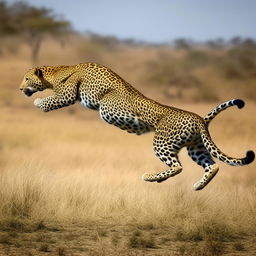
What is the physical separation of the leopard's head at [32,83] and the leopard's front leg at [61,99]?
19 cm

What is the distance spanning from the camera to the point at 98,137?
26.7m

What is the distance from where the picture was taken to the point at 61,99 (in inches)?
433

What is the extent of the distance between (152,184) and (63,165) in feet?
20.8

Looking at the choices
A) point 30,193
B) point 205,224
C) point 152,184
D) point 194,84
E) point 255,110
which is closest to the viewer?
point 205,224

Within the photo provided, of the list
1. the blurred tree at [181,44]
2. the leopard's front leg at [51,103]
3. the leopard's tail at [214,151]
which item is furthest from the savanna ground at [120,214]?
the blurred tree at [181,44]

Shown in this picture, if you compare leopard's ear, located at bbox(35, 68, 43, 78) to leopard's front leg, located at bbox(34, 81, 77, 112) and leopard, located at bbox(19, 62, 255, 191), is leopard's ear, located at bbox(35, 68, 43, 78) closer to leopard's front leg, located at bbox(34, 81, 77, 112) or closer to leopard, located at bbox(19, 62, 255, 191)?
leopard, located at bbox(19, 62, 255, 191)

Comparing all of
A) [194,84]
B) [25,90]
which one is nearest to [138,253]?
[25,90]

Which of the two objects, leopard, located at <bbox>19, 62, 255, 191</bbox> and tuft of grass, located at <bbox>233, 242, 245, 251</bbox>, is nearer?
leopard, located at <bbox>19, 62, 255, 191</bbox>

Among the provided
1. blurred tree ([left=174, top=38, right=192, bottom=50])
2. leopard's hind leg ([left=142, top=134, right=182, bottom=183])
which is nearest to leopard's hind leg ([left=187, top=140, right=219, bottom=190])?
leopard's hind leg ([left=142, top=134, right=182, bottom=183])

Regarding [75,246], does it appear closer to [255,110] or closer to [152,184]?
[152,184]

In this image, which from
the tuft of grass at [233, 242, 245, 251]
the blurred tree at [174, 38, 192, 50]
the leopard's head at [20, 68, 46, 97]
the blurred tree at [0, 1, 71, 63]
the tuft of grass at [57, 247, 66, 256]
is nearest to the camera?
the tuft of grass at [57, 247, 66, 256]

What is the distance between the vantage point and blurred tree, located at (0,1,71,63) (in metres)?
47.3

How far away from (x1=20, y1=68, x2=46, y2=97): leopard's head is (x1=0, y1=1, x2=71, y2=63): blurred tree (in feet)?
119

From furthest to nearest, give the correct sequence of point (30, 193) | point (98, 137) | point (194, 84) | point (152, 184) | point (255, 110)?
point (194, 84)
point (255, 110)
point (98, 137)
point (152, 184)
point (30, 193)
